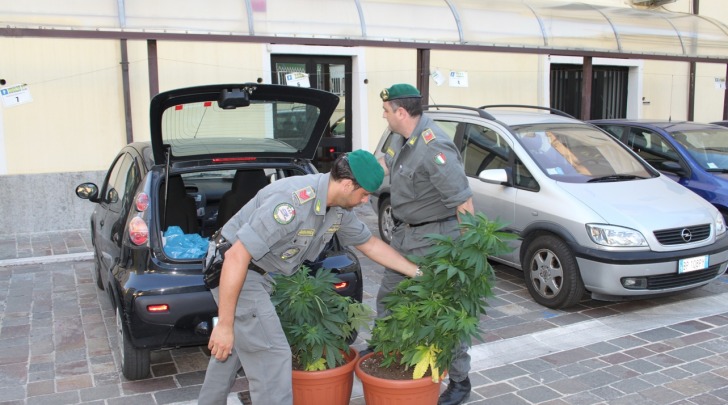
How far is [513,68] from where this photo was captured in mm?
12734

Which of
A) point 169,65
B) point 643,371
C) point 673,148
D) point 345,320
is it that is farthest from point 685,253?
point 169,65

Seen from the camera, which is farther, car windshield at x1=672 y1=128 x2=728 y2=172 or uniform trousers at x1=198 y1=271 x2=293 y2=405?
car windshield at x1=672 y1=128 x2=728 y2=172

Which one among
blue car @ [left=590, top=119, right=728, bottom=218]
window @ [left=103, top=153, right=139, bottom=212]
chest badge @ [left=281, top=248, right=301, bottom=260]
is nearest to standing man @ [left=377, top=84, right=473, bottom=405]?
chest badge @ [left=281, top=248, right=301, bottom=260]

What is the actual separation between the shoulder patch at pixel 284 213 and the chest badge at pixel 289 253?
0.22 meters

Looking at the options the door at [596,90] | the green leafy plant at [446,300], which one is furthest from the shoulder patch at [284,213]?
the door at [596,90]

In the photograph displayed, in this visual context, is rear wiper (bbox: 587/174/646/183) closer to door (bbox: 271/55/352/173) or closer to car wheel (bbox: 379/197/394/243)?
car wheel (bbox: 379/197/394/243)

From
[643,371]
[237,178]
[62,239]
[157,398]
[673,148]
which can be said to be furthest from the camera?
[62,239]

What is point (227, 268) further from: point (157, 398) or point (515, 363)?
point (515, 363)

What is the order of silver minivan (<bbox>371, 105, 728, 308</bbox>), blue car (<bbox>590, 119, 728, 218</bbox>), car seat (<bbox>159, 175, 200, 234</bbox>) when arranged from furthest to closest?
blue car (<bbox>590, 119, 728, 218</bbox>)
silver minivan (<bbox>371, 105, 728, 308</bbox>)
car seat (<bbox>159, 175, 200, 234</bbox>)

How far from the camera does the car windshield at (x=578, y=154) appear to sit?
6.08m

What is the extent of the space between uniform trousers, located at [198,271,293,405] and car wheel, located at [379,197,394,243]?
4.63 metres

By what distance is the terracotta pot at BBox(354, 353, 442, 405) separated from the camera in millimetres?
3297

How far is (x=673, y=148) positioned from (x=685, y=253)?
7.78 ft

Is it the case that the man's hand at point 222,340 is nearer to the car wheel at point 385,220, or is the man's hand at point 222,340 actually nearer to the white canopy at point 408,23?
the car wheel at point 385,220
